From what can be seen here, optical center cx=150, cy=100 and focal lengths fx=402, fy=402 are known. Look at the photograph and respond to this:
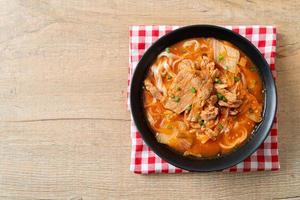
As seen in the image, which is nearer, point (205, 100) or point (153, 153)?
point (205, 100)

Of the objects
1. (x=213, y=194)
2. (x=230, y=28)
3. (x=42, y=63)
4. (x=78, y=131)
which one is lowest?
(x=213, y=194)

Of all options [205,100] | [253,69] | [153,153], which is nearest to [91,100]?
[153,153]

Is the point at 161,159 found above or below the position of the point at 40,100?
below

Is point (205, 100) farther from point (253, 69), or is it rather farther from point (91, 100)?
point (91, 100)

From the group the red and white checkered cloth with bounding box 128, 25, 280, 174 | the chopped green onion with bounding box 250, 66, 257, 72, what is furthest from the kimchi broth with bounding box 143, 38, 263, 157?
the red and white checkered cloth with bounding box 128, 25, 280, 174

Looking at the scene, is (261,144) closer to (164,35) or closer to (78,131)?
(164,35)

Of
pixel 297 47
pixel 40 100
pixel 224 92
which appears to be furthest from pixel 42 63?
pixel 297 47

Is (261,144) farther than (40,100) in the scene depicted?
No
